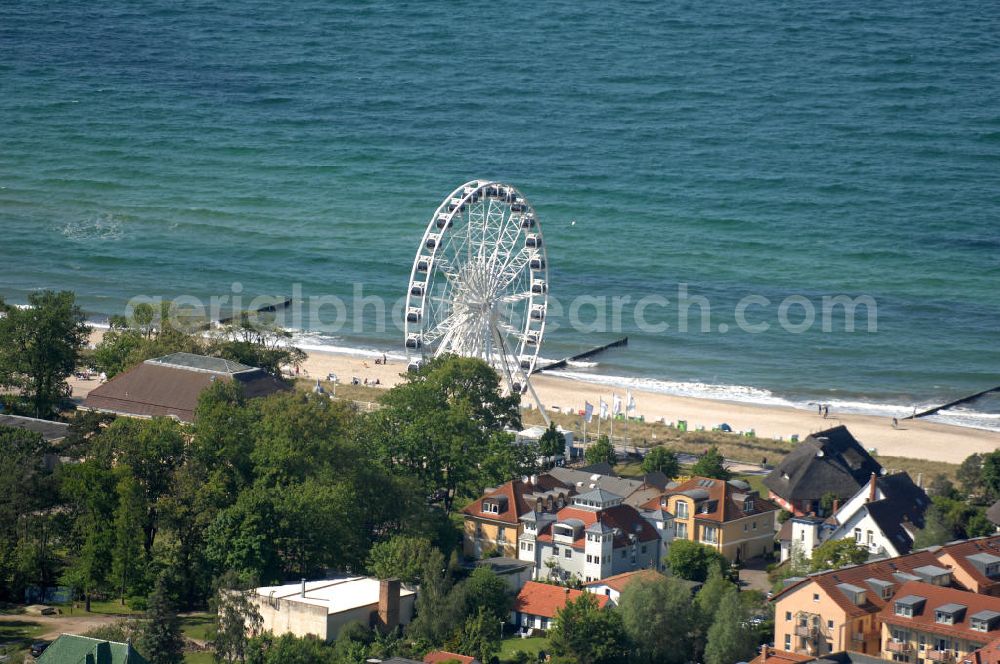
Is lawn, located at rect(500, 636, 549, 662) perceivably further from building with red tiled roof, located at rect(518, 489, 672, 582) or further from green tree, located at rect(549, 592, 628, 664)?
building with red tiled roof, located at rect(518, 489, 672, 582)

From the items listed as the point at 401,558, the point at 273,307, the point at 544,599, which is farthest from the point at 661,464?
the point at 273,307

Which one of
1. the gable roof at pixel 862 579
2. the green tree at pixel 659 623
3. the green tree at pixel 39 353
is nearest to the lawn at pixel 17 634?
the green tree at pixel 659 623

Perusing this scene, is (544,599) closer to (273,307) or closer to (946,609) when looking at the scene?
(946,609)

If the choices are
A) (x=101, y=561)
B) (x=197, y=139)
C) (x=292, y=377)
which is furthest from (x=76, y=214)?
(x=101, y=561)

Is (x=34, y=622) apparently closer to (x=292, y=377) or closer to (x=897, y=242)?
(x=292, y=377)

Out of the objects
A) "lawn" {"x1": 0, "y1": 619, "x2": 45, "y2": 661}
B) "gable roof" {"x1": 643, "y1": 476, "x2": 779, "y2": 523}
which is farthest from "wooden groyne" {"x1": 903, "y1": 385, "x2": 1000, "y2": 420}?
"lawn" {"x1": 0, "y1": 619, "x2": 45, "y2": 661}
